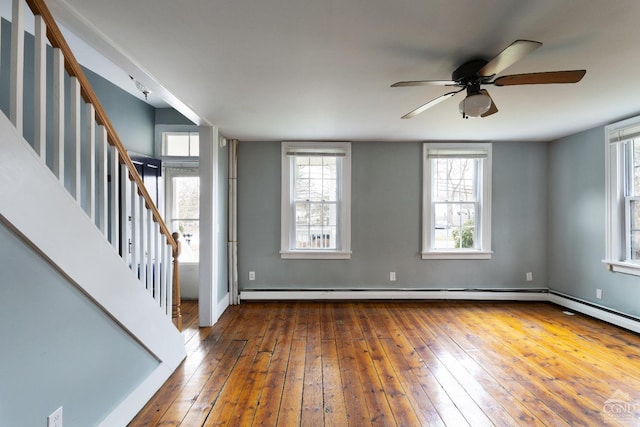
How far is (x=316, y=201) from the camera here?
4246 mm

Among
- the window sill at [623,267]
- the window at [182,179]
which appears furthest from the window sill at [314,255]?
the window sill at [623,267]

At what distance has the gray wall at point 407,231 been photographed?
4.21m

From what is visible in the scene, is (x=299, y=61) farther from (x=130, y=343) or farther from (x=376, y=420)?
(x=376, y=420)

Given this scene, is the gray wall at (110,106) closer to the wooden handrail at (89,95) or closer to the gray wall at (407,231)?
the wooden handrail at (89,95)

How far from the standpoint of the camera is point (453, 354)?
2.66 meters

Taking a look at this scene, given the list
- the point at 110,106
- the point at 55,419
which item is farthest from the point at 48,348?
the point at 110,106

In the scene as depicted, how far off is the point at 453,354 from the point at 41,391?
2776 mm

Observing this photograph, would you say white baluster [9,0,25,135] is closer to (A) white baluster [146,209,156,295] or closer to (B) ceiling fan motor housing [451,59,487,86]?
(A) white baluster [146,209,156,295]

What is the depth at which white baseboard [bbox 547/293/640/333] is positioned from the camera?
10.3ft

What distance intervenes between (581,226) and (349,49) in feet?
12.4

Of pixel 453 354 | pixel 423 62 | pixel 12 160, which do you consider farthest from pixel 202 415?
pixel 423 62

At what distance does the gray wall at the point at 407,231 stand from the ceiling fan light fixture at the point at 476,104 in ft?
7.40

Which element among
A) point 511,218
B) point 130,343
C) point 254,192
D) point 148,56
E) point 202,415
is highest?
point 148,56

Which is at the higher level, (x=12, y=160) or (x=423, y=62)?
(x=423, y=62)
